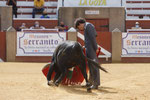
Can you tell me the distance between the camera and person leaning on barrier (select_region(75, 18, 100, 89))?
6.33m

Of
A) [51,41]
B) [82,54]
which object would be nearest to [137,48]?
[51,41]

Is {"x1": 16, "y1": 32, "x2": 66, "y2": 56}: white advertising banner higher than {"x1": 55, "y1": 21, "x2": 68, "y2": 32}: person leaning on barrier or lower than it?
lower

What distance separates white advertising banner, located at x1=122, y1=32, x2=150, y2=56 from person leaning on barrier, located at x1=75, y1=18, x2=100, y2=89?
321 inches

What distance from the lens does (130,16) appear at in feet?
66.0

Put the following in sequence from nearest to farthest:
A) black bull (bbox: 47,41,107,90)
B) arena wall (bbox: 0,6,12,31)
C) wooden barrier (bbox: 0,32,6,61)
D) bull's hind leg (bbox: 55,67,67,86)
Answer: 1. black bull (bbox: 47,41,107,90)
2. bull's hind leg (bbox: 55,67,67,86)
3. wooden barrier (bbox: 0,32,6,61)
4. arena wall (bbox: 0,6,12,31)

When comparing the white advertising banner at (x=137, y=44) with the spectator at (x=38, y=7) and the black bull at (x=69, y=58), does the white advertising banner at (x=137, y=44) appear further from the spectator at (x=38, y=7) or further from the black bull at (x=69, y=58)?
the black bull at (x=69, y=58)

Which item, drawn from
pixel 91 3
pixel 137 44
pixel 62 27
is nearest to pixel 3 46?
pixel 62 27

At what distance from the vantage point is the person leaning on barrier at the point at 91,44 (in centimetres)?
633

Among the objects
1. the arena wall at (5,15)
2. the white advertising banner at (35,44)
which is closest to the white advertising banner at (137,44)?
the white advertising banner at (35,44)

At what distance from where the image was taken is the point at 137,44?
1435 cm

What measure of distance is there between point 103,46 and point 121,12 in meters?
4.19

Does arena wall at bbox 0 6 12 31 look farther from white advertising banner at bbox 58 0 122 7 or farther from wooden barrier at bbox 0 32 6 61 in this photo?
wooden barrier at bbox 0 32 6 61

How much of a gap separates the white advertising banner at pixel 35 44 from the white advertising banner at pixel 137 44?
9.30 ft

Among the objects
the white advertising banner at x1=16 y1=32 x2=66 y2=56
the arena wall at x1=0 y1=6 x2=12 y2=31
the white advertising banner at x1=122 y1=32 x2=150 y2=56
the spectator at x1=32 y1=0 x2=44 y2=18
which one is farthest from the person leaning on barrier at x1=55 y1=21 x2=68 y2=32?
the white advertising banner at x1=122 y1=32 x2=150 y2=56
